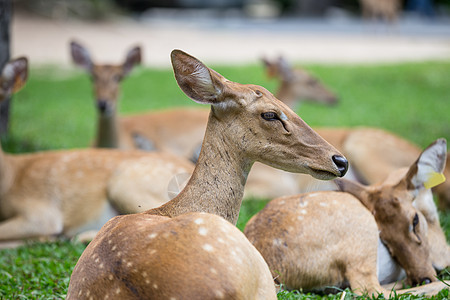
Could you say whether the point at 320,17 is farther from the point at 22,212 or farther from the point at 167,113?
the point at 22,212

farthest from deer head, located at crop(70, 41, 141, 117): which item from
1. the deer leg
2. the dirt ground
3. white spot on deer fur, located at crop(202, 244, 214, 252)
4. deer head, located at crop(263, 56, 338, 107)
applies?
the dirt ground

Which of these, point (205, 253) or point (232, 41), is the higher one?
point (205, 253)

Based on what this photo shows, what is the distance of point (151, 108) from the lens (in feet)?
36.9

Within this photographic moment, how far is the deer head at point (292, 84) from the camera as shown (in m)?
9.78

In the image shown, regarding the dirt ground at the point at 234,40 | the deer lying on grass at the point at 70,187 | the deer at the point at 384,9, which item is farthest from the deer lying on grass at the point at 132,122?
the deer at the point at 384,9

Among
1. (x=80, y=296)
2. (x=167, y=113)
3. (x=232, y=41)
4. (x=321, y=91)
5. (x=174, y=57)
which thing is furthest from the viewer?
(x=232, y=41)

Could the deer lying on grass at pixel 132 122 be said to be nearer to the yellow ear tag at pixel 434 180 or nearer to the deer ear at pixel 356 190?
the deer ear at pixel 356 190

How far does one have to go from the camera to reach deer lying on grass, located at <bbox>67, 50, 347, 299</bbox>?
2523 millimetres

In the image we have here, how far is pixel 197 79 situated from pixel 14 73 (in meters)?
2.77

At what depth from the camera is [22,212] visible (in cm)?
548

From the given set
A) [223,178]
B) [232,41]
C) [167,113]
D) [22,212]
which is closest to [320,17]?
[232,41]

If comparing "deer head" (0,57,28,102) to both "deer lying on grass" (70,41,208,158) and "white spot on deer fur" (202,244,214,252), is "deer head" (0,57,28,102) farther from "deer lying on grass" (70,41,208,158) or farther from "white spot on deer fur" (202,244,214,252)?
"white spot on deer fur" (202,244,214,252)

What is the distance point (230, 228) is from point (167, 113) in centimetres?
592

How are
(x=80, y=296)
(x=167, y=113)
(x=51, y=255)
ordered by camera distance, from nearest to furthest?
1. (x=80, y=296)
2. (x=51, y=255)
3. (x=167, y=113)
